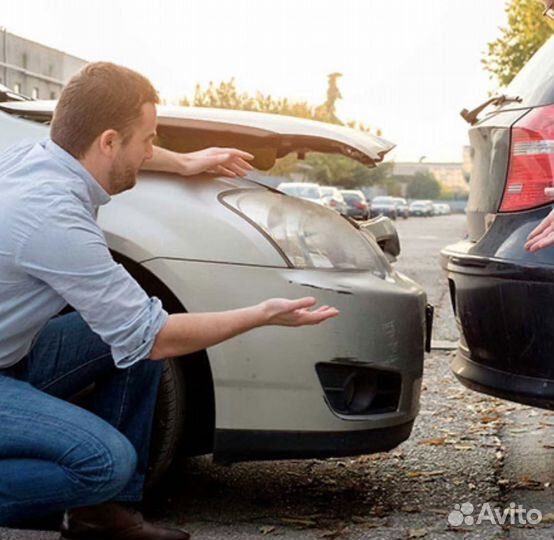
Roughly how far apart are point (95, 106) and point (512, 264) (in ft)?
4.47

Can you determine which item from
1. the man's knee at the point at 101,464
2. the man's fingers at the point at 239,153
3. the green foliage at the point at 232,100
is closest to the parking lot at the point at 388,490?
the man's knee at the point at 101,464

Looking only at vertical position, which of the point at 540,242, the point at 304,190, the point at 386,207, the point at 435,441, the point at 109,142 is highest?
the point at 109,142

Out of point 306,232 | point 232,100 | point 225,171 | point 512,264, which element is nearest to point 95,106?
point 225,171

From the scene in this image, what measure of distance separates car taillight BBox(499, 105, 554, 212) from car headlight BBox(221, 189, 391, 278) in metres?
0.47

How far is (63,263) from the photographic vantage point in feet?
8.21

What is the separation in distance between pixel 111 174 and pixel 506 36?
97.6 ft

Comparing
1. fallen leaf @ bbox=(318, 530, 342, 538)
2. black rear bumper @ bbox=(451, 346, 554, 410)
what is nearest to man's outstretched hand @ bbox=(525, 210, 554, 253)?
black rear bumper @ bbox=(451, 346, 554, 410)

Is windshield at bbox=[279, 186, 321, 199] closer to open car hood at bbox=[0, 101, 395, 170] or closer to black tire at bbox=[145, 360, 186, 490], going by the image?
open car hood at bbox=[0, 101, 395, 170]

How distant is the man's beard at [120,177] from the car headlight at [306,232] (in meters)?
0.50

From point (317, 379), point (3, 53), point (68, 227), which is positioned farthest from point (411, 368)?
point (3, 53)

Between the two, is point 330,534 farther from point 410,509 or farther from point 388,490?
point 388,490

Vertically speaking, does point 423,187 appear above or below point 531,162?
below

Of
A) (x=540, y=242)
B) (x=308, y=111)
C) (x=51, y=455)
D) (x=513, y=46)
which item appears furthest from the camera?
(x=308, y=111)

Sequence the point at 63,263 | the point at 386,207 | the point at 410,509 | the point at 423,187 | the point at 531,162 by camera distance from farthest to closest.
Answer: the point at 423,187 → the point at 386,207 → the point at 410,509 → the point at 531,162 → the point at 63,263
